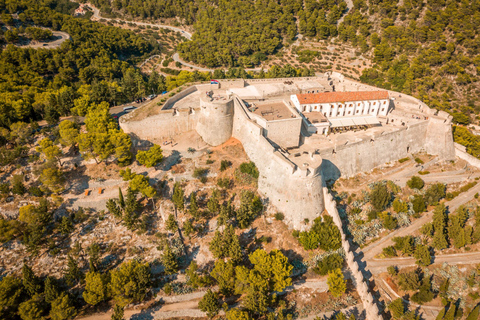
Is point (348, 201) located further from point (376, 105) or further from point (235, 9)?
point (235, 9)

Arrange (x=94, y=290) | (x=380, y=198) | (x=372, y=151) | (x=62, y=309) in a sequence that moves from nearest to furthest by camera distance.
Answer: (x=62, y=309), (x=94, y=290), (x=380, y=198), (x=372, y=151)

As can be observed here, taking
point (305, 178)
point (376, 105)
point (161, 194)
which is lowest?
point (161, 194)

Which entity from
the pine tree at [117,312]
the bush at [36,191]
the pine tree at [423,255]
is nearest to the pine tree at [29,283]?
the pine tree at [117,312]

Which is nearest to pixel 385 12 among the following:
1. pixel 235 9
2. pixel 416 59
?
pixel 416 59

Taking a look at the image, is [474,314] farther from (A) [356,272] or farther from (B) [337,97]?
(B) [337,97]

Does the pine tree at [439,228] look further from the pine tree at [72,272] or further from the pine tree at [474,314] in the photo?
the pine tree at [72,272]

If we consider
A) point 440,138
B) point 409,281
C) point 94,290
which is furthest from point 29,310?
point 440,138
